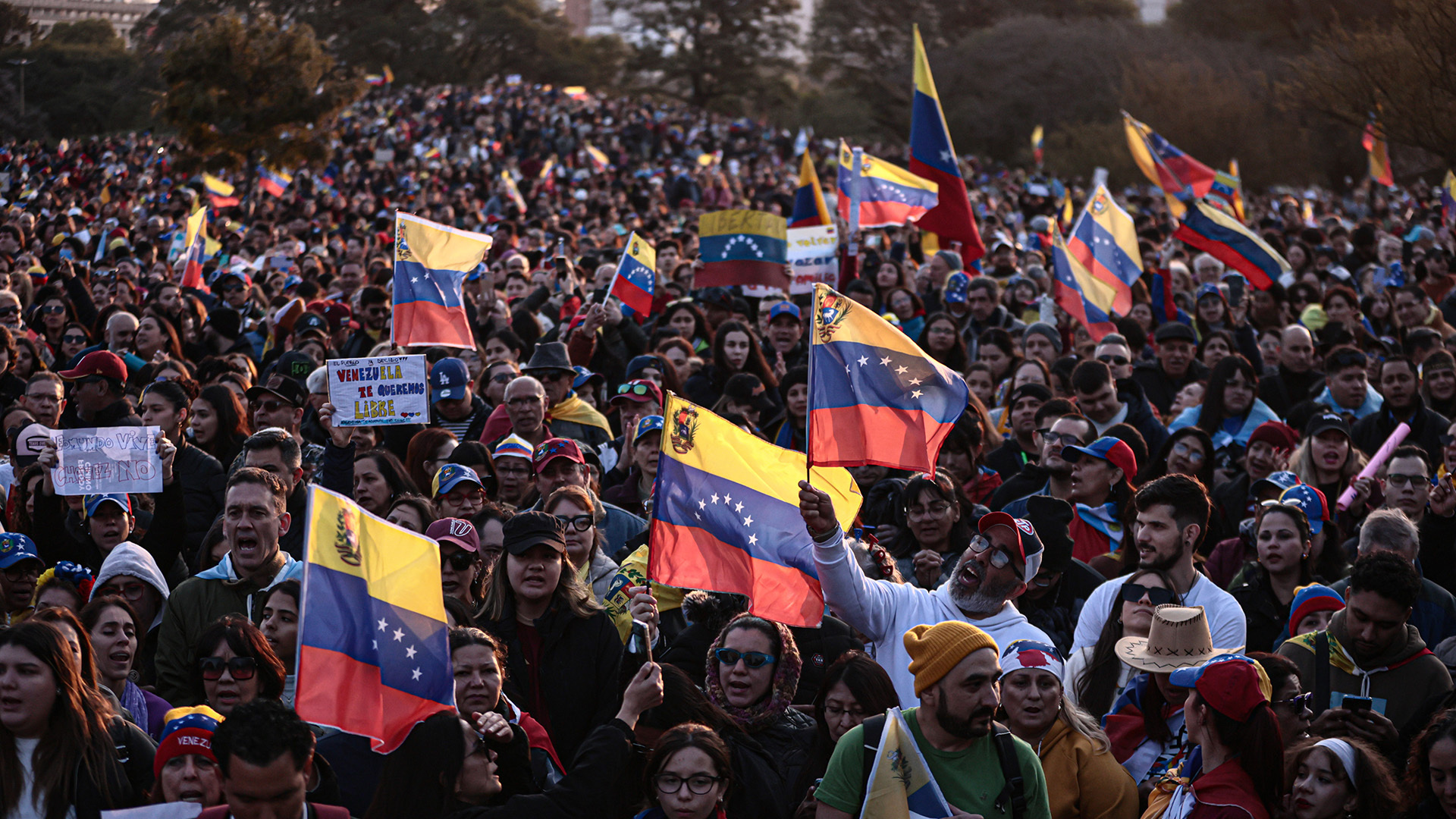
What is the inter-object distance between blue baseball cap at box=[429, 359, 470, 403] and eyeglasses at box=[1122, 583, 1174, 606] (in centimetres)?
464

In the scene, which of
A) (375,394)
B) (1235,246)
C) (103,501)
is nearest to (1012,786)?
(103,501)

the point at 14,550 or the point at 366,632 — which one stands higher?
the point at 366,632

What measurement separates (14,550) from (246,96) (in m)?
24.1

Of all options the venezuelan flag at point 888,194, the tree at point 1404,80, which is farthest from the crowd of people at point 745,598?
the tree at point 1404,80

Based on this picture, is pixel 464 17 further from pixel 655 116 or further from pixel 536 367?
pixel 536 367

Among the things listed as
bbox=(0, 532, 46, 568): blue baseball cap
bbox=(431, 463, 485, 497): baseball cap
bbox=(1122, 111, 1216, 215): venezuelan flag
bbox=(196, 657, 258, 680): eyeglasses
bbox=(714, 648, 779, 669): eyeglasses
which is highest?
bbox=(196, 657, 258, 680): eyeglasses

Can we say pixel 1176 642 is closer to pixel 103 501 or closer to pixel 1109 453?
pixel 1109 453

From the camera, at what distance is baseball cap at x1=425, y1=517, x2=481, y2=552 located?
5465mm

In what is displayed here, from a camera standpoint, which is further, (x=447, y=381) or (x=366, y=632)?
(x=447, y=381)

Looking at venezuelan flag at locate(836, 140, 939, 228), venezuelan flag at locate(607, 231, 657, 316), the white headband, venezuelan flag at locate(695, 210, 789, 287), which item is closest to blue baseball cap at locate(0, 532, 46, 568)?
the white headband

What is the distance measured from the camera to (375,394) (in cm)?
750

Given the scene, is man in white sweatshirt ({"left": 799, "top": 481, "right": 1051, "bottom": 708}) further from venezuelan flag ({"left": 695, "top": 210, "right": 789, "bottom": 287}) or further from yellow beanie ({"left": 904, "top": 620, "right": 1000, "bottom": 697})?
venezuelan flag ({"left": 695, "top": 210, "right": 789, "bottom": 287})

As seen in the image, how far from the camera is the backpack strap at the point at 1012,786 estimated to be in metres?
3.84

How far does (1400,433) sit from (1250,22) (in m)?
44.1
